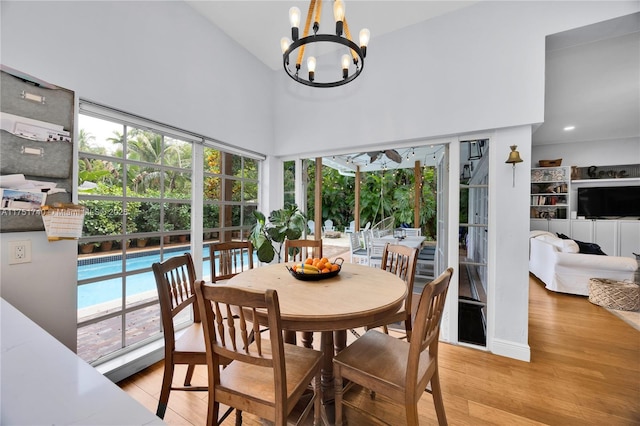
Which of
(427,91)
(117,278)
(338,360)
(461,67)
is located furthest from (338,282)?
(461,67)

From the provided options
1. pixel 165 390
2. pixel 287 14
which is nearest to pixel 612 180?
pixel 287 14

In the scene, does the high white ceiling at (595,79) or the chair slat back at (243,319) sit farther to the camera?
the high white ceiling at (595,79)

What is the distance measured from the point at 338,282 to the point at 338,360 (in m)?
0.47

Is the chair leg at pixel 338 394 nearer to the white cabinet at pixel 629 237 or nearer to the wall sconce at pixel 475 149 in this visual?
the wall sconce at pixel 475 149

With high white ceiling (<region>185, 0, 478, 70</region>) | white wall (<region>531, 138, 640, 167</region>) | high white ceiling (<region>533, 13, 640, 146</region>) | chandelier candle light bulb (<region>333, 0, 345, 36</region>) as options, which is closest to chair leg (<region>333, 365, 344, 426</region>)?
chandelier candle light bulb (<region>333, 0, 345, 36</region>)

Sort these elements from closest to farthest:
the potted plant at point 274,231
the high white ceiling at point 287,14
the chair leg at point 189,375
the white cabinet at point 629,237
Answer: the chair leg at point 189,375
the high white ceiling at point 287,14
the potted plant at point 274,231
the white cabinet at point 629,237

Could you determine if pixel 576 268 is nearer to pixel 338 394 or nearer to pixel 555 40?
pixel 555 40

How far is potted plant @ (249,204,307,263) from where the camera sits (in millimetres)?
2939

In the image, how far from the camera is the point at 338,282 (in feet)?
5.72

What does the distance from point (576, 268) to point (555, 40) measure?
3237mm

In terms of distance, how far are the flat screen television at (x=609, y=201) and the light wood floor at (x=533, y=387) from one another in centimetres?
429

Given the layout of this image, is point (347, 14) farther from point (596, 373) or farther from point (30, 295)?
point (596, 373)

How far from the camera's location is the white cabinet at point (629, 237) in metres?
5.50

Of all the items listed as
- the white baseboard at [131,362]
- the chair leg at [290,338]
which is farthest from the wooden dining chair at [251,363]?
the white baseboard at [131,362]
